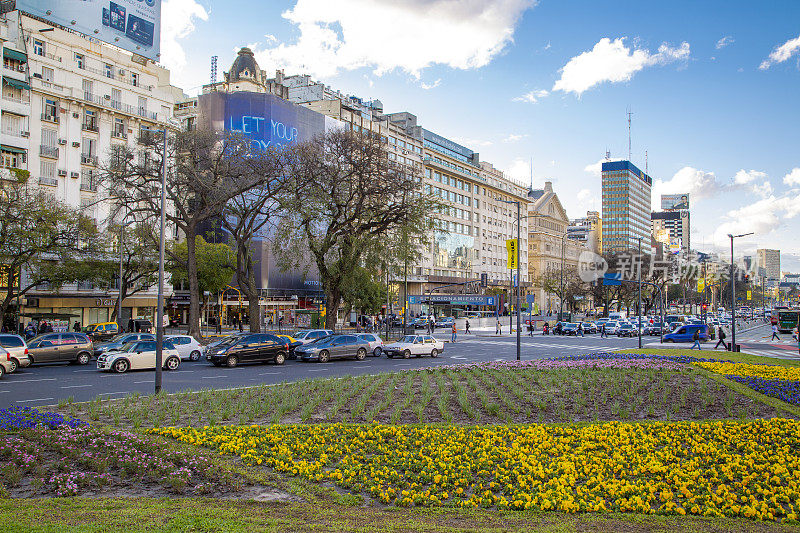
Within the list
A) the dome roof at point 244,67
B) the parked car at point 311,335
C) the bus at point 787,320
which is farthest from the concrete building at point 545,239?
the parked car at point 311,335

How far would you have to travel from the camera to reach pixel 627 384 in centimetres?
1923

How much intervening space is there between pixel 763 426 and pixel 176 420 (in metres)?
12.7

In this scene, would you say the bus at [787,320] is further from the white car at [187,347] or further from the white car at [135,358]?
the white car at [135,358]

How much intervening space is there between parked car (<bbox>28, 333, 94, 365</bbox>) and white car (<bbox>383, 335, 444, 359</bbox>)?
15.7 meters

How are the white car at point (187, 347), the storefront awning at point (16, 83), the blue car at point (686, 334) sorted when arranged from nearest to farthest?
the white car at point (187, 347)
the storefront awning at point (16, 83)
the blue car at point (686, 334)

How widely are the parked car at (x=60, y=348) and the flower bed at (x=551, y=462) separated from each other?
65.5ft

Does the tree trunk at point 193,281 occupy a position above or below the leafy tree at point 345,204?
below

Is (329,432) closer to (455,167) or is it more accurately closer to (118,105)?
(118,105)

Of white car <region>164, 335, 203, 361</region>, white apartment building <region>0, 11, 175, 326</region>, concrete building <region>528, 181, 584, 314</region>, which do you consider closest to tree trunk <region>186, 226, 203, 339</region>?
white car <region>164, 335, 203, 361</region>

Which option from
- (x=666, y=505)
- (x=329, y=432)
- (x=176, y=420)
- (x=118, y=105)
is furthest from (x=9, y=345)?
(x=118, y=105)

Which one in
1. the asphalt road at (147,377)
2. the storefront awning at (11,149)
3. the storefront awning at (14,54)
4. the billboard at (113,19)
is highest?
the billboard at (113,19)

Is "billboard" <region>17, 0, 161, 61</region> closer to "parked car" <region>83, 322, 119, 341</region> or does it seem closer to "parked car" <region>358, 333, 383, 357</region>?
"parked car" <region>83, 322, 119, 341</region>

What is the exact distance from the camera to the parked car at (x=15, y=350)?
25.3 metres

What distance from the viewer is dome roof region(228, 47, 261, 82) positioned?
8262cm
